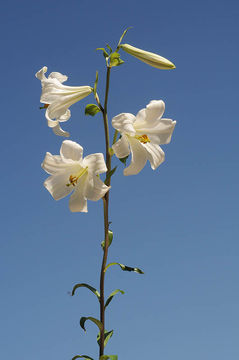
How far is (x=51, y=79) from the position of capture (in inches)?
99.2

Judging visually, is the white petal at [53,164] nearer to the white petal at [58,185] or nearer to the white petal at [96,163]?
the white petal at [58,185]

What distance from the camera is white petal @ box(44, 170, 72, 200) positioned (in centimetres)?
237

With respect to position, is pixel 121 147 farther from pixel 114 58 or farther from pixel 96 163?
pixel 114 58

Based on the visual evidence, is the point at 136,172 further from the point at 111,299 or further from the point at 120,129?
the point at 111,299

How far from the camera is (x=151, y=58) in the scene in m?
2.42

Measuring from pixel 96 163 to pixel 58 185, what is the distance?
247 millimetres

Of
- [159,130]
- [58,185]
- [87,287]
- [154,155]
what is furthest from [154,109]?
[87,287]

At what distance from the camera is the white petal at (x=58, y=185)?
7.79ft

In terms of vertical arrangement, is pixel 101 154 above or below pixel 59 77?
below

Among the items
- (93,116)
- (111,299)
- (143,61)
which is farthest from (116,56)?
(111,299)

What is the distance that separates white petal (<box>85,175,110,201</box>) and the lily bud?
2.07 feet

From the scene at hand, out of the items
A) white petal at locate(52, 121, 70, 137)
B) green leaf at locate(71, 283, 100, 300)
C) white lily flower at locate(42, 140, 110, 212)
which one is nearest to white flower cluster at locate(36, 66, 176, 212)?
white lily flower at locate(42, 140, 110, 212)

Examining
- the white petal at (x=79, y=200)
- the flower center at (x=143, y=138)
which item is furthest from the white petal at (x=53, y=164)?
the flower center at (x=143, y=138)

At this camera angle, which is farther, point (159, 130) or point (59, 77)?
point (59, 77)
